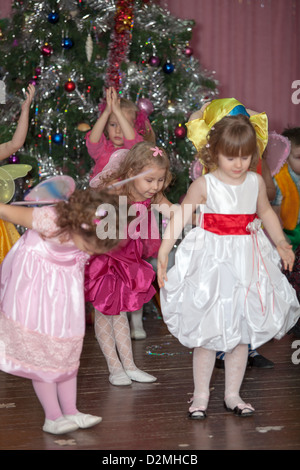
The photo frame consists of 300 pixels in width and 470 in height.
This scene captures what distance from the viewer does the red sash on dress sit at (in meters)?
2.55

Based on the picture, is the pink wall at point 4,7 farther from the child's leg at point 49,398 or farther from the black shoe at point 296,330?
the child's leg at point 49,398

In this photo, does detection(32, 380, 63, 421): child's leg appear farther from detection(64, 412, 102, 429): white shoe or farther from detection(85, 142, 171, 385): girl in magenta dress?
detection(85, 142, 171, 385): girl in magenta dress

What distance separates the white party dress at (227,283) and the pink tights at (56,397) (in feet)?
1.50

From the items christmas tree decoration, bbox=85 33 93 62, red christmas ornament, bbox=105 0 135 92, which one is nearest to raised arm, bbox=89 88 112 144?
red christmas ornament, bbox=105 0 135 92

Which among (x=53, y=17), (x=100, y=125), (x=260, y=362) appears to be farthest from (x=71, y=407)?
(x=53, y=17)

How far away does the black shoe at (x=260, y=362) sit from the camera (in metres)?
3.27

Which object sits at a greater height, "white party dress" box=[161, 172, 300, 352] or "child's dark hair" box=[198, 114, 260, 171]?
"child's dark hair" box=[198, 114, 260, 171]

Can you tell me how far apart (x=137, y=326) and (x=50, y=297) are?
68.4 inches

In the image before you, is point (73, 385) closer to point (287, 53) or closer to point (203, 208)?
point (203, 208)

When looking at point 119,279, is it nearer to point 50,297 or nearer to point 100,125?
point 50,297

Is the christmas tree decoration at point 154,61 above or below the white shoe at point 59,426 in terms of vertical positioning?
above

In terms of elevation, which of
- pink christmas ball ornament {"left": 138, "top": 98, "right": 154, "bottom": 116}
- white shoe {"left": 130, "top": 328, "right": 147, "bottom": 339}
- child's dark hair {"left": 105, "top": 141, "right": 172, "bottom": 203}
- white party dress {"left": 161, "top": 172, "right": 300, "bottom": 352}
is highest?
pink christmas ball ornament {"left": 138, "top": 98, "right": 154, "bottom": 116}

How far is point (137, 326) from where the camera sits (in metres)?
4.03

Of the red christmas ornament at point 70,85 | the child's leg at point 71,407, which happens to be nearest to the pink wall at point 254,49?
the red christmas ornament at point 70,85
